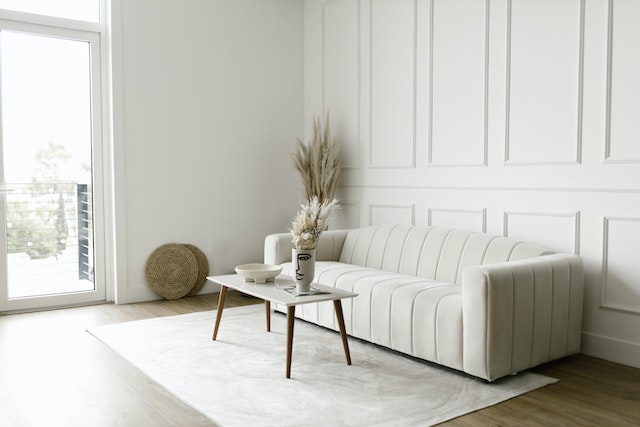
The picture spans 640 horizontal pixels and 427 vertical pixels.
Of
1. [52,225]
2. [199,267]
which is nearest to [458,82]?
[199,267]

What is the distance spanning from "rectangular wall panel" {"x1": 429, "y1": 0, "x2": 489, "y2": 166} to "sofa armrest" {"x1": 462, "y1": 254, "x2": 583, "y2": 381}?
1.10m

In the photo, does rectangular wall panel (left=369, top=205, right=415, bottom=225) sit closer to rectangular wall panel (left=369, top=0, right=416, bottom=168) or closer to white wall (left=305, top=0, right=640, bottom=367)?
white wall (left=305, top=0, right=640, bottom=367)

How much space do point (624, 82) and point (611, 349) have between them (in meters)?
1.46

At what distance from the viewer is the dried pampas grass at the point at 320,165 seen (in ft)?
16.8

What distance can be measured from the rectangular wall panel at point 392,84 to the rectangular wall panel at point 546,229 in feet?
3.32

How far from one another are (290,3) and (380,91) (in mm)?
1450

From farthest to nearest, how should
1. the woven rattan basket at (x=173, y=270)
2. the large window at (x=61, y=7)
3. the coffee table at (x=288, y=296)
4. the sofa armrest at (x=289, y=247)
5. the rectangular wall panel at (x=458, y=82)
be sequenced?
the woven rattan basket at (x=173, y=270) < the large window at (x=61, y=7) < the sofa armrest at (x=289, y=247) < the rectangular wall panel at (x=458, y=82) < the coffee table at (x=288, y=296)

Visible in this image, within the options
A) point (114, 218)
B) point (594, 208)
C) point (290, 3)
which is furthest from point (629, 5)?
point (114, 218)

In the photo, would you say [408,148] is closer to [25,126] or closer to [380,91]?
[380,91]

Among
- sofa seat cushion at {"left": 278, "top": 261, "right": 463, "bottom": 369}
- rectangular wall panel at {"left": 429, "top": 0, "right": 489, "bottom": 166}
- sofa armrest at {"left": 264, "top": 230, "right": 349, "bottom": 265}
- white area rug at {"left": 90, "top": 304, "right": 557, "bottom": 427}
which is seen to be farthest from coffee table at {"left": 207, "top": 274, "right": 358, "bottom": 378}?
rectangular wall panel at {"left": 429, "top": 0, "right": 489, "bottom": 166}

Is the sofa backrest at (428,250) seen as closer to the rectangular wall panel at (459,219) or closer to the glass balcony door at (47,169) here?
the rectangular wall panel at (459,219)

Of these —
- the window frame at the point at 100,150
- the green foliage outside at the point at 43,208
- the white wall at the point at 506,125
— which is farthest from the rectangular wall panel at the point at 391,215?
the green foliage outside at the point at 43,208

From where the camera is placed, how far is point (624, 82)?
10.6ft

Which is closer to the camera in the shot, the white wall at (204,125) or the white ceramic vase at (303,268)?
the white ceramic vase at (303,268)
